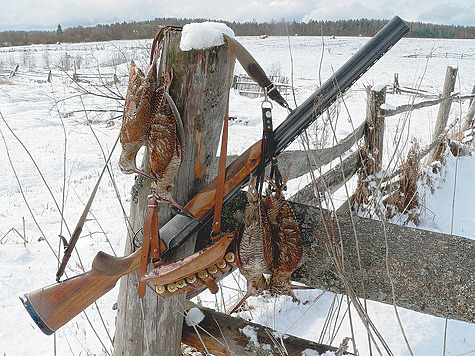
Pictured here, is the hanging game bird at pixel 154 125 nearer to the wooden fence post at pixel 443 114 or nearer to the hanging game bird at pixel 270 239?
the hanging game bird at pixel 270 239

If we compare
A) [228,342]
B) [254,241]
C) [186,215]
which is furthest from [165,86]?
[228,342]

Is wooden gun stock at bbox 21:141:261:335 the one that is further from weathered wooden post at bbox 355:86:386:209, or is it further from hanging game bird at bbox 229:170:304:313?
weathered wooden post at bbox 355:86:386:209

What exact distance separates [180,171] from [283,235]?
42 cm

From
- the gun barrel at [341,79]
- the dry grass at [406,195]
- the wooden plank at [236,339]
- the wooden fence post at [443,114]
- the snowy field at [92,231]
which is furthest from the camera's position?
the wooden fence post at [443,114]

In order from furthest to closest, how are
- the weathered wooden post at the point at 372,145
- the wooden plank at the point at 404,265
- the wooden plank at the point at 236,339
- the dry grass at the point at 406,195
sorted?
the dry grass at the point at 406,195, the weathered wooden post at the point at 372,145, the wooden plank at the point at 236,339, the wooden plank at the point at 404,265

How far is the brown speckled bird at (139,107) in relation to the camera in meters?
1.13

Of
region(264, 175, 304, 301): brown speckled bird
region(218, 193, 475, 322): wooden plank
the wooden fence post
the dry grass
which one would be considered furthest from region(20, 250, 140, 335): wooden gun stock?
the wooden fence post

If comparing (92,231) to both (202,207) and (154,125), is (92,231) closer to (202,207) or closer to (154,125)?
(202,207)

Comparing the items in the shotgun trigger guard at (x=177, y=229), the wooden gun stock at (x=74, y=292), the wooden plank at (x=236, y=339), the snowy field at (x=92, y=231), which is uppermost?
the shotgun trigger guard at (x=177, y=229)

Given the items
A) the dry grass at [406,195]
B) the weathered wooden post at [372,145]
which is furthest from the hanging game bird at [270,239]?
the dry grass at [406,195]

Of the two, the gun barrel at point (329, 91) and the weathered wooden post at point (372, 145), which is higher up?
the gun barrel at point (329, 91)

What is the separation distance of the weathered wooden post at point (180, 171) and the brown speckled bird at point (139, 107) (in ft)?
0.20

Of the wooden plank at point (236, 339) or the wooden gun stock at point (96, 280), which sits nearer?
the wooden gun stock at point (96, 280)

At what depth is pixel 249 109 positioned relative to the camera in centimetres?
1328
